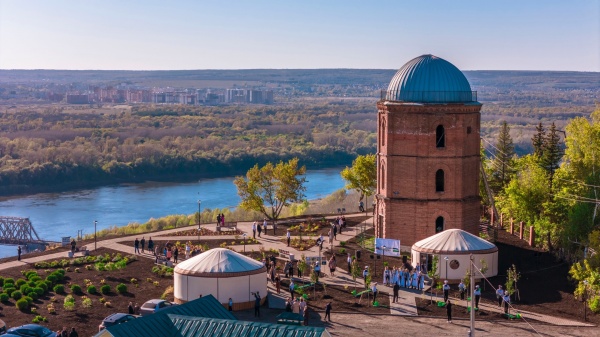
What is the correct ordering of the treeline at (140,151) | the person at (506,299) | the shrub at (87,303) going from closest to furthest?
the person at (506,299) < the shrub at (87,303) < the treeline at (140,151)

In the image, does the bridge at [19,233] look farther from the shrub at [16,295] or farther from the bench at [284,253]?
the shrub at [16,295]

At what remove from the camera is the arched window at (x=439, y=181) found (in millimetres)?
48000

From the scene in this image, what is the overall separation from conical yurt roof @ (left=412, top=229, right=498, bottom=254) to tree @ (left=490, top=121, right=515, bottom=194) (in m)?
18.3

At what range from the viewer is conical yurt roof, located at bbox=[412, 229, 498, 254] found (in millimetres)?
42656

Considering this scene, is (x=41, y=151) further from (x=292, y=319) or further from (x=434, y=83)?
(x=292, y=319)

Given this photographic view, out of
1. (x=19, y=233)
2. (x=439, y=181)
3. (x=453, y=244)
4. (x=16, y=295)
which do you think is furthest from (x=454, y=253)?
(x=19, y=233)

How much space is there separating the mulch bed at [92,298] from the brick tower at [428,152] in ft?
41.6

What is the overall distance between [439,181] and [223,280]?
583 inches

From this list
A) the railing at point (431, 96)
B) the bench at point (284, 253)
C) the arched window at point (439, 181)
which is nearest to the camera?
the railing at point (431, 96)

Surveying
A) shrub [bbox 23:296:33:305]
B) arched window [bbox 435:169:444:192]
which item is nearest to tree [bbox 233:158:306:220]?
arched window [bbox 435:169:444:192]

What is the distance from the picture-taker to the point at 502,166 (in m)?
64.3

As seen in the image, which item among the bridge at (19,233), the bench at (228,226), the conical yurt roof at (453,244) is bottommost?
the bridge at (19,233)

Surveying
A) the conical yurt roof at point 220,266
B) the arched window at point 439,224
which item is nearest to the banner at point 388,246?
the arched window at point 439,224

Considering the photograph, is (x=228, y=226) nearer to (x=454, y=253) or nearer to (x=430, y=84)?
(x=430, y=84)
